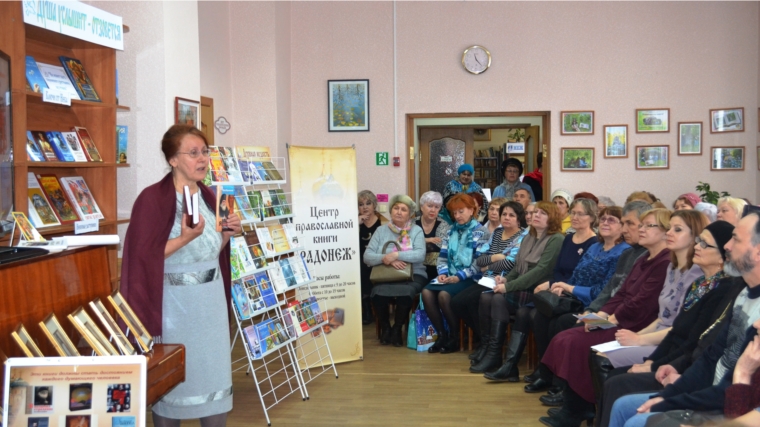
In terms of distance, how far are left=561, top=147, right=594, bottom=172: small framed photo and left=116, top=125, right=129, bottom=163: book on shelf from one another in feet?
17.5

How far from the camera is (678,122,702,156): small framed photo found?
8.51 meters

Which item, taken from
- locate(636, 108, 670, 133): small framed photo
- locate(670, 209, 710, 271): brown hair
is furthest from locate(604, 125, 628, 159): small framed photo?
locate(670, 209, 710, 271): brown hair

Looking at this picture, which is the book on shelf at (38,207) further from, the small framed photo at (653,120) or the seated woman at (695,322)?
the small framed photo at (653,120)

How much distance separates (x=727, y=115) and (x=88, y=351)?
800 centimetres

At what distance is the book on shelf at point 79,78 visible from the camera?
438 cm

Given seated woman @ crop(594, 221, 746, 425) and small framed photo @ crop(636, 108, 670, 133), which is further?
small framed photo @ crop(636, 108, 670, 133)

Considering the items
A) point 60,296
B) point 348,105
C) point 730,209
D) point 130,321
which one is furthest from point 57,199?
point 348,105

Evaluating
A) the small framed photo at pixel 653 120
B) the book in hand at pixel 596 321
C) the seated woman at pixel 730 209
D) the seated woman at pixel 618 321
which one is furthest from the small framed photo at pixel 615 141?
the book in hand at pixel 596 321

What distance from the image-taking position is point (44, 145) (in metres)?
4.15

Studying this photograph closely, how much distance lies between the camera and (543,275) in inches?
220

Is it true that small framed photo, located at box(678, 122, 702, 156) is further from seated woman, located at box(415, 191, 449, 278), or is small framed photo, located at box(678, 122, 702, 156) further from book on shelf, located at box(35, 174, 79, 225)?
book on shelf, located at box(35, 174, 79, 225)

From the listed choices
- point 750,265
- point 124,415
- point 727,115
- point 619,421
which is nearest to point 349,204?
point 619,421

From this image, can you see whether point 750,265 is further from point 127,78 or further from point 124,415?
point 127,78

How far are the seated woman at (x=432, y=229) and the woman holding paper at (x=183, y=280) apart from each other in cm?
376
